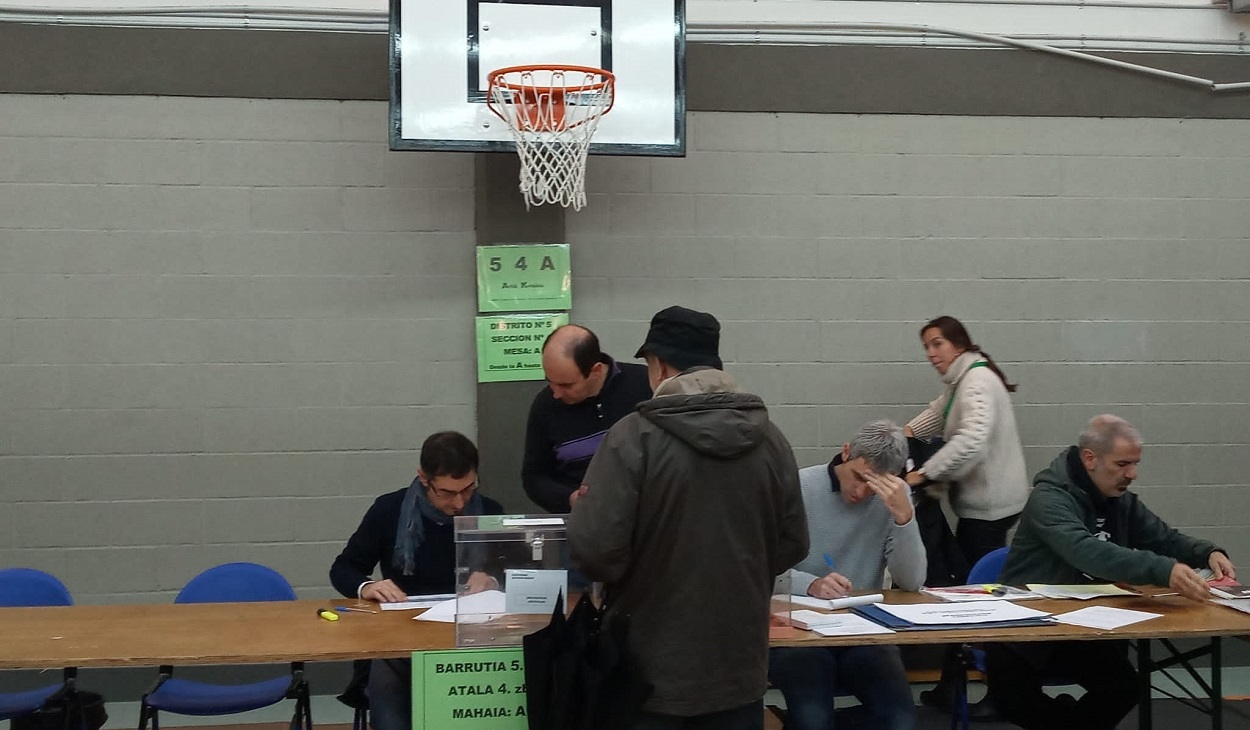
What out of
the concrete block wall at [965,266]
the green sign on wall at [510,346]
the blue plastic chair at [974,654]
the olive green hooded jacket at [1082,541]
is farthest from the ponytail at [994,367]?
the green sign on wall at [510,346]

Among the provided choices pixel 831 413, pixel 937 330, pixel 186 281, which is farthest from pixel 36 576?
pixel 937 330

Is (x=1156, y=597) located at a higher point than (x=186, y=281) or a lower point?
lower

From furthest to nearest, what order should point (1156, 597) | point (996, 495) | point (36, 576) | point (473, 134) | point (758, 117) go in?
point (758, 117)
point (996, 495)
point (473, 134)
point (36, 576)
point (1156, 597)

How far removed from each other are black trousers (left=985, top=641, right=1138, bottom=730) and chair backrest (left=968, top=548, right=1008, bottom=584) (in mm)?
412

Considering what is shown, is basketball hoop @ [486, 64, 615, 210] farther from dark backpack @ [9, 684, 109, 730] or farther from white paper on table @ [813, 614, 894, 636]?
dark backpack @ [9, 684, 109, 730]

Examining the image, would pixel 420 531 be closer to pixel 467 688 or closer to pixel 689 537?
pixel 467 688

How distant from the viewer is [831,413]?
491 cm

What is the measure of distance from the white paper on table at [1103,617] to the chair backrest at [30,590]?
9.97 ft

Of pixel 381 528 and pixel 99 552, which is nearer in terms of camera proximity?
pixel 381 528

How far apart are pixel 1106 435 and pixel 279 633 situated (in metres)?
2.46

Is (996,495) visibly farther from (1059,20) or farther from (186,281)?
(186,281)

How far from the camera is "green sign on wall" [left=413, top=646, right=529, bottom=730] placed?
2.76 metres

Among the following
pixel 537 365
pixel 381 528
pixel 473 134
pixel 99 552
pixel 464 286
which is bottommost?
pixel 99 552

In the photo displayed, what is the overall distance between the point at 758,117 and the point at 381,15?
65.3 inches
